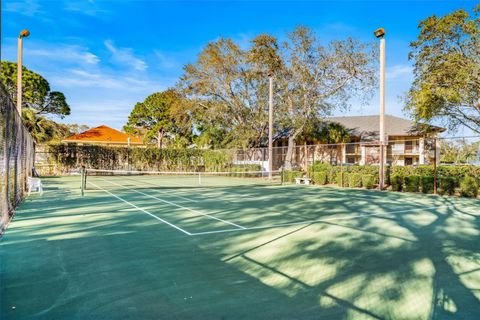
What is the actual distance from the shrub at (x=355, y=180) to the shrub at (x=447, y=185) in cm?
405

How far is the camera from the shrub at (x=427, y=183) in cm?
1425

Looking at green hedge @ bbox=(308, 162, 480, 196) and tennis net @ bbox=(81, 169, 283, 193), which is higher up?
green hedge @ bbox=(308, 162, 480, 196)

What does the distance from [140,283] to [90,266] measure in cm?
101

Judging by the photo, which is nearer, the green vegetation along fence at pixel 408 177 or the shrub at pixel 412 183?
the green vegetation along fence at pixel 408 177

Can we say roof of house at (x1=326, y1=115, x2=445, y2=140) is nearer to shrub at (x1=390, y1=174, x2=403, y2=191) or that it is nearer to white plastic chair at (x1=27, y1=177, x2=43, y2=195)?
shrub at (x1=390, y1=174, x2=403, y2=191)

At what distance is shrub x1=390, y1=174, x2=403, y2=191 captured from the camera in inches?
610

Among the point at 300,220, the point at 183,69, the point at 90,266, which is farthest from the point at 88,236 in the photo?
the point at 183,69

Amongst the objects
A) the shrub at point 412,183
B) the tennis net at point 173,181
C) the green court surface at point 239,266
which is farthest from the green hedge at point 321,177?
the green court surface at point 239,266

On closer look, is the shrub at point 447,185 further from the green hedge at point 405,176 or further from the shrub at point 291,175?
the shrub at point 291,175

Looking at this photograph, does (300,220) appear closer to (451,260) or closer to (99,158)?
(451,260)

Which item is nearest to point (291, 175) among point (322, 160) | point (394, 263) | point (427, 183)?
point (322, 160)

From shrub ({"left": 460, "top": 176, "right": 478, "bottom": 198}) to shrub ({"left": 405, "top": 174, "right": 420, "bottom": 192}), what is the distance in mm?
1941

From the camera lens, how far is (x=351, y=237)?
6.09 m

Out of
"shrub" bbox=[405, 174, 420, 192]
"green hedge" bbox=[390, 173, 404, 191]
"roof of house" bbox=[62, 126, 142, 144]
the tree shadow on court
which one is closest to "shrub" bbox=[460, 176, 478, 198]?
"shrub" bbox=[405, 174, 420, 192]
